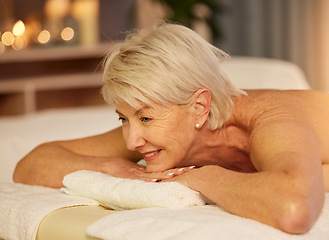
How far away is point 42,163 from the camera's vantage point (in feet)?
6.40

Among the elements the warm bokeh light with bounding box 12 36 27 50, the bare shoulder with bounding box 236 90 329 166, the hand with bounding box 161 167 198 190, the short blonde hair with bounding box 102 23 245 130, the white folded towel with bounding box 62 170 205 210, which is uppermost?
the short blonde hair with bounding box 102 23 245 130

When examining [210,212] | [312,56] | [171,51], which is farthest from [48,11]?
[210,212]

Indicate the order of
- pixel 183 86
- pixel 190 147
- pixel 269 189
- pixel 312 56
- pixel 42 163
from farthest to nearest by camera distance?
1. pixel 312 56
2. pixel 42 163
3. pixel 190 147
4. pixel 183 86
5. pixel 269 189

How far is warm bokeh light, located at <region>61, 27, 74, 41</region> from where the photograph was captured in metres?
5.13

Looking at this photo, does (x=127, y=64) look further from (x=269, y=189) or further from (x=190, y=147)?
(x=269, y=189)

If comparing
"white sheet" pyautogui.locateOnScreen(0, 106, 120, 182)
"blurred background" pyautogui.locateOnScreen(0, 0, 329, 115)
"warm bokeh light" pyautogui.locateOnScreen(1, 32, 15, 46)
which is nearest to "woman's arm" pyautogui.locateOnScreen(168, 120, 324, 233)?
"white sheet" pyautogui.locateOnScreen(0, 106, 120, 182)

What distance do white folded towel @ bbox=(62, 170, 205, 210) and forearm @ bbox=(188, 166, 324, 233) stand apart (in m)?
0.08

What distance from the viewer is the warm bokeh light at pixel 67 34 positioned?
A: 5133 millimetres

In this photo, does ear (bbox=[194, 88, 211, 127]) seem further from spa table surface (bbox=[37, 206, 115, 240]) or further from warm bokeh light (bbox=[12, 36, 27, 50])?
warm bokeh light (bbox=[12, 36, 27, 50])

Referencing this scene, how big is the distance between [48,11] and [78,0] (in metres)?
0.27

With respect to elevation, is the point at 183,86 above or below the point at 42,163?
above

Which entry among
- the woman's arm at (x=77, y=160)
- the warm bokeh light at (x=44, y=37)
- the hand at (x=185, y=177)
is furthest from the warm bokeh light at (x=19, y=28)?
the hand at (x=185, y=177)

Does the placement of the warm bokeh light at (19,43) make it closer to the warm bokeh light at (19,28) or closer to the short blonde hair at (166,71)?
the warm bokeh light at (19,28)

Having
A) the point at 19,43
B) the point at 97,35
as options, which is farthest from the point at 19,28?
the point at 97,35
